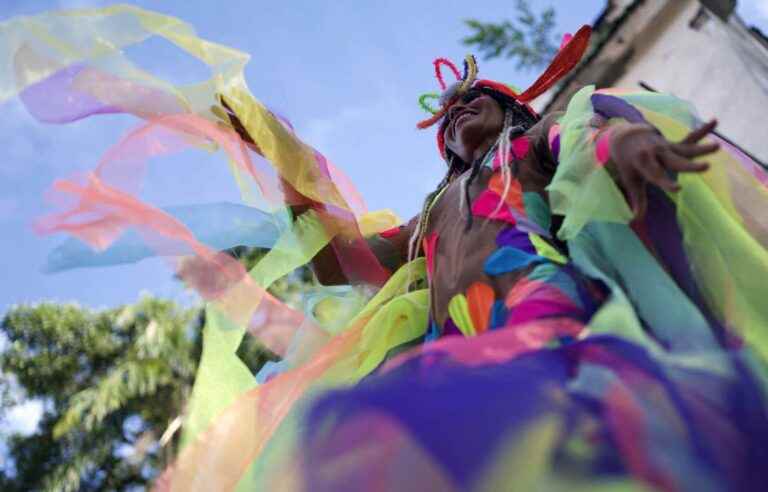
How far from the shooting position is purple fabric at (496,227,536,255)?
4.69 ft

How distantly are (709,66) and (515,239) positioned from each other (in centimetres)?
412

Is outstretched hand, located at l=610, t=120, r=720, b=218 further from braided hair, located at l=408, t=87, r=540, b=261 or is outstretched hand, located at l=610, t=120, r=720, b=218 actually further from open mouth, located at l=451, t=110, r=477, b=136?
open mouth, located at l=451, t=110, r=477, b=136

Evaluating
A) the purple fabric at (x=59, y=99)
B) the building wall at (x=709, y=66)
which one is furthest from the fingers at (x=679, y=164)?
the building wall at (x=709, y=66)

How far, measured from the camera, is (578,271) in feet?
4.22

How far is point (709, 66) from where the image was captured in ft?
16.0

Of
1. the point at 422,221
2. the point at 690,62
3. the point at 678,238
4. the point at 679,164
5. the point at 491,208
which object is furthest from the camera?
the point at 690,62

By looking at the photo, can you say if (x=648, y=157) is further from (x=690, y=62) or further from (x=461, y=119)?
(x=690, y=62)

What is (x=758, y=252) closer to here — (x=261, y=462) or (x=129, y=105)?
(x=261, y=462)

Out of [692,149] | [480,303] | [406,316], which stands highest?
[692,149]

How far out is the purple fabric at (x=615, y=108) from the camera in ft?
4.70

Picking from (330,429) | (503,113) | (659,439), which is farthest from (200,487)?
(503,113)

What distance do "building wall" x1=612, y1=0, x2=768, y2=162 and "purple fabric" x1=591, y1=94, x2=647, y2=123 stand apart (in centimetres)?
335

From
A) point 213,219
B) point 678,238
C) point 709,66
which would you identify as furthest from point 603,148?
point 709,66

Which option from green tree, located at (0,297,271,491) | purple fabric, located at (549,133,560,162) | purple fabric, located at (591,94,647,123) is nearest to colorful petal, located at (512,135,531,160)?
purple fabric, located at (549,133,560,162)
